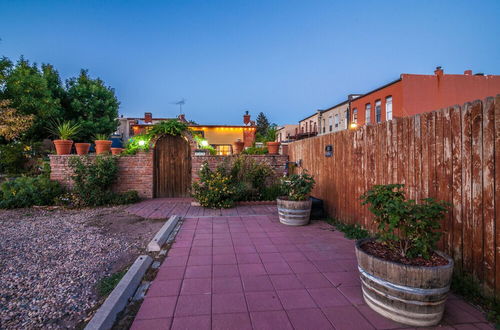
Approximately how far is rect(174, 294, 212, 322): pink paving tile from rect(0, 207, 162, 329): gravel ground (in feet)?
2.77

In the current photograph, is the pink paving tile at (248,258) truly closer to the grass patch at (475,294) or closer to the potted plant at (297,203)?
the potted plant at (297,203)

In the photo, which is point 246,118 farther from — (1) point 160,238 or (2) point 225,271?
(2) point 225,271

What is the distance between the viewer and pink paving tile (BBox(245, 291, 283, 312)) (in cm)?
230

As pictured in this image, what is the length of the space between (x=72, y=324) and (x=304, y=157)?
6.28 m

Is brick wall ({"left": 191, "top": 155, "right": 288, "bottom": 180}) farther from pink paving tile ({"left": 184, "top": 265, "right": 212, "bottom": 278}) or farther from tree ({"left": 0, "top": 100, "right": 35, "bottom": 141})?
tree ({"left": 0, "top": 100, "right": 35, "bottom": 141})

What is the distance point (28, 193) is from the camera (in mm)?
7289

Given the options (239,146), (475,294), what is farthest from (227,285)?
(239,146)

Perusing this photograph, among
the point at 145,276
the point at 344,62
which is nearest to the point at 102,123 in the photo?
the point at 145,276

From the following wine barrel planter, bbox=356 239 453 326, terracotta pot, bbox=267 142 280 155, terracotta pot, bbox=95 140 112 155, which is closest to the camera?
wine barrel planter, bbox=356 239 453 326

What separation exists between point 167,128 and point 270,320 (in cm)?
755

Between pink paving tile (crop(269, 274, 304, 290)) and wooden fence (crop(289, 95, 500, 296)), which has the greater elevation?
wooden fence (crop(289, 95, 500, 296))

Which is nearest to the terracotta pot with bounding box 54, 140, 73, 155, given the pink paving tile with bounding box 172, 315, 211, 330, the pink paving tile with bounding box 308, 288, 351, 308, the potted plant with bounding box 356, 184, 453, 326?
the pink paving tile with bounding box 172, 315, 211, 330

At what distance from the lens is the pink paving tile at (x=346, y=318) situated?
6.61 feet

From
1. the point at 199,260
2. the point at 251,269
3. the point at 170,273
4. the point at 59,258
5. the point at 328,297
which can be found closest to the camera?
the point at 328,297
